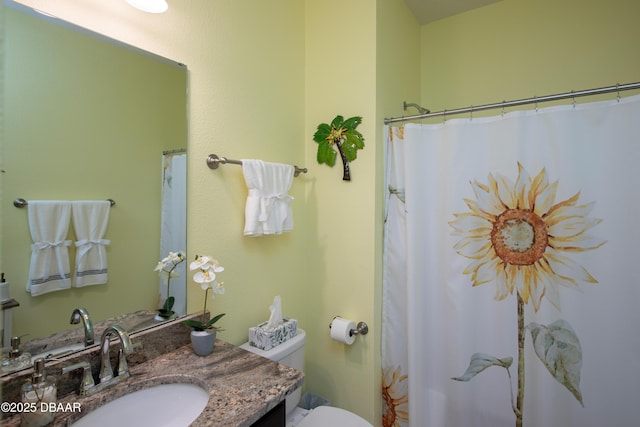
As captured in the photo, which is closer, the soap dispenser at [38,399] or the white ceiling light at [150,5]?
the soap dispenser at [38,399]

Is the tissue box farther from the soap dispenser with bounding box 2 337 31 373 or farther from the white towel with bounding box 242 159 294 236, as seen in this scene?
the soap dispenser with bounding box 2 337 31 373

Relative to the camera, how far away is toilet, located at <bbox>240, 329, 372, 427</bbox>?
1445 mm

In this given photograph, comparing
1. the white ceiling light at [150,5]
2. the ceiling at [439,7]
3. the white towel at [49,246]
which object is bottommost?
the white towel at [49,246]

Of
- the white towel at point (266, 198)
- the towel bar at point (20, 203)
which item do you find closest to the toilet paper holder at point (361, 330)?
the white towel at point (266, 198)

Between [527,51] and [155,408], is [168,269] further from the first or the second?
[527,51]

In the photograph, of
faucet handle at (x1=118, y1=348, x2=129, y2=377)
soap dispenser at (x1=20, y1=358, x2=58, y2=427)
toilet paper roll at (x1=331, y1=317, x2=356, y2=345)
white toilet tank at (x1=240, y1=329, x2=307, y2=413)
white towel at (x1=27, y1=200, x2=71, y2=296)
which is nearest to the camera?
soap dispenser at (x1=20, y1=358, x2=58, y2=427)

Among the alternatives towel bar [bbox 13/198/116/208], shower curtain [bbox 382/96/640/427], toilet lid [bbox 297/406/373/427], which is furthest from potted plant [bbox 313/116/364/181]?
towel bar [bbox 13/198/116/208]

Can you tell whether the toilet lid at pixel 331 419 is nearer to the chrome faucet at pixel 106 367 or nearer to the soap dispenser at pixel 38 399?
the chrome faucet at pixel 106 367

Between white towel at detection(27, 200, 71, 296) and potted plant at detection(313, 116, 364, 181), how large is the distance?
118cm

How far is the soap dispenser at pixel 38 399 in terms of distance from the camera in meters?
0.82

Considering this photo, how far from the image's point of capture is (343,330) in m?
1.67

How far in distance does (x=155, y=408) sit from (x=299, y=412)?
0.83 m

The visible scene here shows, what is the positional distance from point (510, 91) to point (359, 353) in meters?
1.89

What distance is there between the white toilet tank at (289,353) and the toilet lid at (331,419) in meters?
0.10
